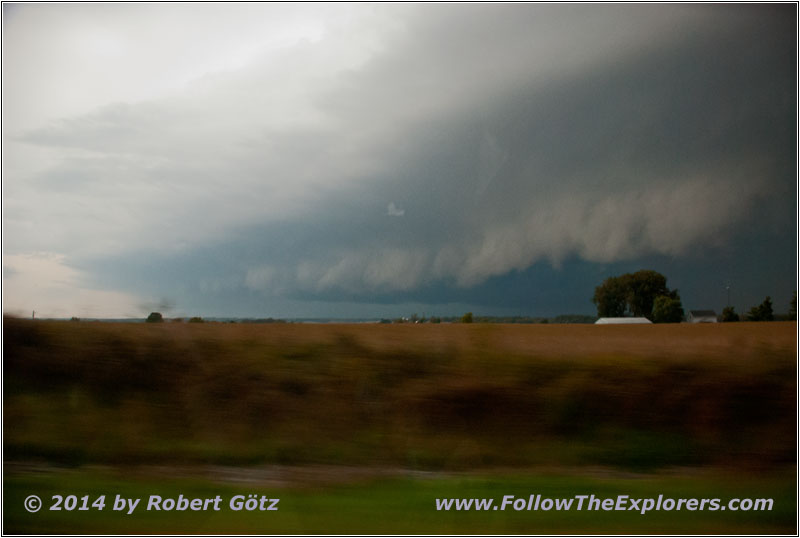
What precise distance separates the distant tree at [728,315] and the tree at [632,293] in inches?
14.0

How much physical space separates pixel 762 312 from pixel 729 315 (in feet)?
0.78

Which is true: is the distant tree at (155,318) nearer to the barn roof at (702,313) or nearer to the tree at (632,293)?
the tree at (632,293)

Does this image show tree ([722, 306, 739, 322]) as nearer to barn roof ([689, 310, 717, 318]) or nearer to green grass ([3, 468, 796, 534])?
A: barn roof ([689, 310, 717, 318])

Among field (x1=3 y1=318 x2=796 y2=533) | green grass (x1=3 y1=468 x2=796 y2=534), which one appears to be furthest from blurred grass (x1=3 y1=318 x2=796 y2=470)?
green grass (x1=3 y1=468 x2=796 y2=534)

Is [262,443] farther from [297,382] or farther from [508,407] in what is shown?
[508,407]

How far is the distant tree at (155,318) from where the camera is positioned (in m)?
4.38

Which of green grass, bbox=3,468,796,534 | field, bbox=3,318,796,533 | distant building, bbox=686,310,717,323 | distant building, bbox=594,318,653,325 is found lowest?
green grass, bbox=3,468,796,534

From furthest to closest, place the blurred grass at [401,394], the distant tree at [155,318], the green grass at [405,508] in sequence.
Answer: the distant tree at [155,318] < the blurred grass at [401,394] < the green grass at [405,508]

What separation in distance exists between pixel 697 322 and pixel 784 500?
1287 mm

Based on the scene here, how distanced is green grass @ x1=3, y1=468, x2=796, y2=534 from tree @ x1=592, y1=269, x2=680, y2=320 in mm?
1217

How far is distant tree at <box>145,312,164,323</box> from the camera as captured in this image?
4379 mm

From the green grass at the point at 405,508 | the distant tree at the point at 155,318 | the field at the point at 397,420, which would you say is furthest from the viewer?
the distant tree at the point at 155,318

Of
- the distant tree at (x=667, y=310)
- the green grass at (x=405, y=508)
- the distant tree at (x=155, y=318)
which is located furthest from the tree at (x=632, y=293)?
the distant tree at (x=155, y=318)

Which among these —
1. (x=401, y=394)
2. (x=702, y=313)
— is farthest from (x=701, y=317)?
(x=401, y=394)
